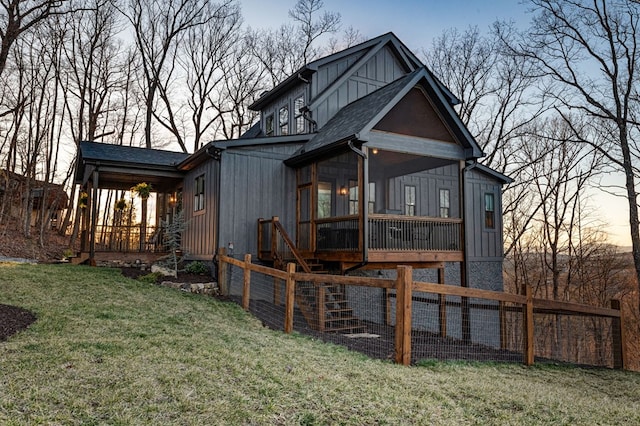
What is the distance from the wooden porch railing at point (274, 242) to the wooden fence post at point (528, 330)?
5.01m

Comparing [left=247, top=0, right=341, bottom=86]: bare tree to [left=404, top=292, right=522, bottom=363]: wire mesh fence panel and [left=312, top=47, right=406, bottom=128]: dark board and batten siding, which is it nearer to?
[left=312, top=47, right=406, bottom=128]: dark board and batten siding

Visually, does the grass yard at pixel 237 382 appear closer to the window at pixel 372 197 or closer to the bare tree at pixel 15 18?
the bare tree at pixel 15 18

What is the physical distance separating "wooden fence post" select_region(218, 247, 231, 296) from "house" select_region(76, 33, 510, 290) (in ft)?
1.74

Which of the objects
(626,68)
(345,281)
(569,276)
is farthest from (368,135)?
(569,276)

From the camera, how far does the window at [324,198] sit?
13.3 metres

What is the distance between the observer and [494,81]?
74.4 feet

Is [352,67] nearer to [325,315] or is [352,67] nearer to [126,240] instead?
[325,315]

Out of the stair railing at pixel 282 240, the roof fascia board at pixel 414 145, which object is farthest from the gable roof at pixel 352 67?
the stair railing at pixel 282 240

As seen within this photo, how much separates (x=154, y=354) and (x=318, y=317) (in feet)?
14.5

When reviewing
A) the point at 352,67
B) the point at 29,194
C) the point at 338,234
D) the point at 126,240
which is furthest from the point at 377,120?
the point at 29,194

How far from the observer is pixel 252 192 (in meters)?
12.3

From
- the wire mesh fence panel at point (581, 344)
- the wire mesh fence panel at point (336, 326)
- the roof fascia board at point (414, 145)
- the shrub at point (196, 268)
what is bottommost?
the wire mesh fence panel at point (581, 344)

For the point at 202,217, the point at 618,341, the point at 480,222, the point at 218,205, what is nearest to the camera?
the point at 618,341

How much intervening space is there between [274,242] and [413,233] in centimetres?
337
